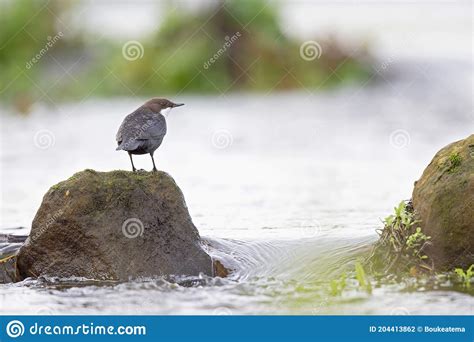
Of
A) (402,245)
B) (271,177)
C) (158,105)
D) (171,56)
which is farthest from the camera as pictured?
(171,56)

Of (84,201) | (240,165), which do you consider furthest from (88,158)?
(84,201)

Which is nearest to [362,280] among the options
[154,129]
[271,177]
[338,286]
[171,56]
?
[338,286]

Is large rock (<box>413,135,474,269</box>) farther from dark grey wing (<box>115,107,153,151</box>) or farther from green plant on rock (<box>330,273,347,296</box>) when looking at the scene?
dark grey wing (<box>115,107,153,151</box>)

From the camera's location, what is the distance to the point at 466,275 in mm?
6406

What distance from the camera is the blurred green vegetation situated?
24.1m

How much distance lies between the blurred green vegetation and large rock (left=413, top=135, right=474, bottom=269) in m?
17.3

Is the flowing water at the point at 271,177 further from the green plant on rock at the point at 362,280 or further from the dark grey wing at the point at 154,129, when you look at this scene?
the dark grey wing at the point at 154,129

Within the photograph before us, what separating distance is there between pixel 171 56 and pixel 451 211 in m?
18.6

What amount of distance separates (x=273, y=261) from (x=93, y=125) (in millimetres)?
12036

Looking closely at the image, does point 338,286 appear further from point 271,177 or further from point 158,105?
point 271,177

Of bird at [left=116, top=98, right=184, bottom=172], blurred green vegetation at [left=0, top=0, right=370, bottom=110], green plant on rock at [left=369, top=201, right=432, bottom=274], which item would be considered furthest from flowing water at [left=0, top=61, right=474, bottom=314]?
bird at [left=116, top=98, right=184, bottom=172]

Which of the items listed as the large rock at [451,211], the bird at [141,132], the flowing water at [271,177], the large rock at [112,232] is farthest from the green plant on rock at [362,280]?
the bird at [141,132]

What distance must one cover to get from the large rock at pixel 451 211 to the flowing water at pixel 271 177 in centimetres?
30

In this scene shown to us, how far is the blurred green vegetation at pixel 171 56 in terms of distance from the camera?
2406 centimetres
